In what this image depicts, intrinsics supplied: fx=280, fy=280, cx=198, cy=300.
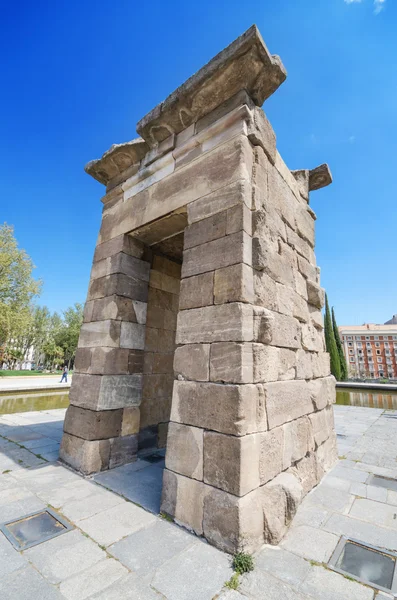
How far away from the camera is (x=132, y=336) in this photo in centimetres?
411

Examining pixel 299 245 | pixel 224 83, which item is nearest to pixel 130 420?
pixel 299 245

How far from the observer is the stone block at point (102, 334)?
152 inches

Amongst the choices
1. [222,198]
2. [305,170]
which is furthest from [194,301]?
[305,170]

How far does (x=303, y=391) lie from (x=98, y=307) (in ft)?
9.84

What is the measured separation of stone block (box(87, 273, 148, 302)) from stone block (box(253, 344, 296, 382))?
2269 mm

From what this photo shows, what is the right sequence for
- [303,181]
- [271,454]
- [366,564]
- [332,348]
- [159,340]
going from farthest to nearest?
1. [332,348]
2. [159,340]
3. [303,181]
4. [271,454]
5. [366,564]

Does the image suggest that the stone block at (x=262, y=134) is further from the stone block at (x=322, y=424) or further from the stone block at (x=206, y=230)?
the stone block at (x=322, y=424)

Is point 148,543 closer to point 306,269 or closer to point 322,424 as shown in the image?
point 322,424

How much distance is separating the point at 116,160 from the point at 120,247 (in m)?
1.44

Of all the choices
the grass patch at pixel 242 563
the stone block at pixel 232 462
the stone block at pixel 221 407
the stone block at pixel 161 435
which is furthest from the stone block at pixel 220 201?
the stone block at pixel 161 435

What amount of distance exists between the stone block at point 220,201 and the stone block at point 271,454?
7.29 feet

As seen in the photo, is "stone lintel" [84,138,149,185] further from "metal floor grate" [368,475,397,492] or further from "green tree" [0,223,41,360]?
"green tree" [0,223,41,360]

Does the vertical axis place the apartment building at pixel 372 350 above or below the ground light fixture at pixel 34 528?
above

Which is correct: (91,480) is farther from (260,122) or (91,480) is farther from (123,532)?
(260,122)
